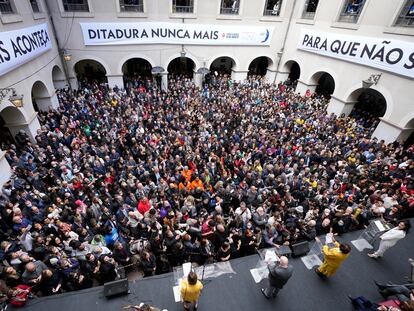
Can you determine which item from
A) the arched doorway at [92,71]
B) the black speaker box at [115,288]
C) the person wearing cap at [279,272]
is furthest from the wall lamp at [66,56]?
the person wearing cap at [279,272]

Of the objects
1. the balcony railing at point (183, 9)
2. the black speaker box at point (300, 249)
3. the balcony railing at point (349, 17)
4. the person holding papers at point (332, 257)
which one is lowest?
the black speaker box at point (300, 249)

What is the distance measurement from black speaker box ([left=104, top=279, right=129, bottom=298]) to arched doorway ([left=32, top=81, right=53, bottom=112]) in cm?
1165

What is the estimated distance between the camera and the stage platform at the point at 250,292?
455 cm

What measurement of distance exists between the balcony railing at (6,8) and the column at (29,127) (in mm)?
4279

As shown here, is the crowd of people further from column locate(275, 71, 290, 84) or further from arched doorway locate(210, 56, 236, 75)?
arched doorway locate(210, 56, 236, 75)

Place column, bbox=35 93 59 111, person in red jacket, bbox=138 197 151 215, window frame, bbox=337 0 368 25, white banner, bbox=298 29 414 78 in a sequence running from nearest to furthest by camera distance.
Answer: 1. person in red jacket, bbox=138 197 151 215
2. white banner, bbox=298 29 414 78
3. column, bbox=35 93 59 111
4. window frame, bbox=337 0 368 25

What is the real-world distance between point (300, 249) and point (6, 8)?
1436cm

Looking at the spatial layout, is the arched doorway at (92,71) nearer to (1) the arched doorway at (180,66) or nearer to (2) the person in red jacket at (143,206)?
(1) the arched doorway at (180,66)

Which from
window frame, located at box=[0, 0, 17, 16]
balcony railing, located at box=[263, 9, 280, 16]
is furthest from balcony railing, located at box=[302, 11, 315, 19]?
window frame, located at box=[0, 0, 17, 16]

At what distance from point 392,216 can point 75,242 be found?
8531 millimetres

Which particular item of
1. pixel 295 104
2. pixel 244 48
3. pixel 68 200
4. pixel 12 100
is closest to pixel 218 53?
pixel 244 48

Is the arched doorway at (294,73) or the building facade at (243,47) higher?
the building facade at (243,47)

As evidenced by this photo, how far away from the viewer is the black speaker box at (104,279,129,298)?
4547mm

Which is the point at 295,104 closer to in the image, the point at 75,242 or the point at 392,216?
the point at 392,216
